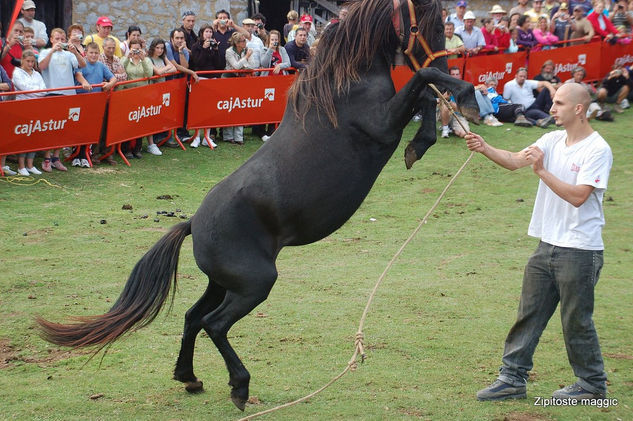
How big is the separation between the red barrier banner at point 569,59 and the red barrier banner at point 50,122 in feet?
35.1

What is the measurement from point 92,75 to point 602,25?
44.3ft

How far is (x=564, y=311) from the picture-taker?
5.78 m

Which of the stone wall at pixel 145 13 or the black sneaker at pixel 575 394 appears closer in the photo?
the black sneaker at pixel 575 394

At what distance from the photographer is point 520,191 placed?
13.3m

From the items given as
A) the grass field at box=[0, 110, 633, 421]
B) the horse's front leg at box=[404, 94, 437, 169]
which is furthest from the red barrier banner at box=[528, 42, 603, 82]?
the horse's front leg at box=[404, 94, 437, 169]

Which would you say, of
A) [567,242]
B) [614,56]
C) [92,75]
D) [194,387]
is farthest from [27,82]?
[614,56]

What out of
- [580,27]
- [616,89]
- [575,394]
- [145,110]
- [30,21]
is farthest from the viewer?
[580,27]

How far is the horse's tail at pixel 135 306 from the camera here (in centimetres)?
603

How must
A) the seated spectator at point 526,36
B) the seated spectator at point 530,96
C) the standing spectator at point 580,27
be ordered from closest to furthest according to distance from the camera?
the seated spectator at point 530,96
the seated spectator at point 526,36
the standing spectator at point 580,27

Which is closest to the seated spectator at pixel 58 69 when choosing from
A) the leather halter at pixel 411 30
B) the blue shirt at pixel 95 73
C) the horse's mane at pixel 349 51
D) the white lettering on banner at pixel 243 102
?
the blue shirt at pixel 95 73

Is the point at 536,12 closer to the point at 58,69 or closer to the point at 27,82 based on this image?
the point at 58,69

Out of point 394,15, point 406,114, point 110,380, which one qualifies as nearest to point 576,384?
point 406,114

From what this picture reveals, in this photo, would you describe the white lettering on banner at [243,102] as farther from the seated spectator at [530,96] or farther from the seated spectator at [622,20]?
the seated spectator at [622,20]

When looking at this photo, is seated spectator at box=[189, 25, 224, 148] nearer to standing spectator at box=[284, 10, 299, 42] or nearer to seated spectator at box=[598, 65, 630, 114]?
standing spectator at box=[284, 10, 299, 42]
